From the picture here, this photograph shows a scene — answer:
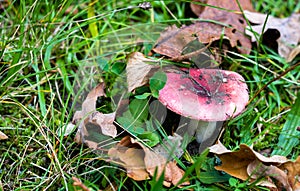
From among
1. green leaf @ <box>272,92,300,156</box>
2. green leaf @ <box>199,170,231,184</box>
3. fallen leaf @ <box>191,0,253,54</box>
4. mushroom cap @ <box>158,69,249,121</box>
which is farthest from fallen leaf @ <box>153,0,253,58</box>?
green leaf @ <box>199,170,231,184</box>

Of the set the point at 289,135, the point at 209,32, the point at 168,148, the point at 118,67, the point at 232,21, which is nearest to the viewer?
the point at 168,148

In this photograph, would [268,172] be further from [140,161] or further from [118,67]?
[118,67]

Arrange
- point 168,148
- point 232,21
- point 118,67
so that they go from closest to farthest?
point 168,148
point 118,67
point 232,21

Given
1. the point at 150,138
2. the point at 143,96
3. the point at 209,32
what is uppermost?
the point at 209,32

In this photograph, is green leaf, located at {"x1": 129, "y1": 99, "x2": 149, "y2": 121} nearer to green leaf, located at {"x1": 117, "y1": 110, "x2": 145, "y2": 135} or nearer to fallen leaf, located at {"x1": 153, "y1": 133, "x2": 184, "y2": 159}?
green leaf, located at {"x1": 117, "y1": 110, "x2": 145, "y2": 135}

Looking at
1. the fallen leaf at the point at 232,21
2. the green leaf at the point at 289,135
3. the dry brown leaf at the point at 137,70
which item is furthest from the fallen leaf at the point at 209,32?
the green leaf at the point at 289,135

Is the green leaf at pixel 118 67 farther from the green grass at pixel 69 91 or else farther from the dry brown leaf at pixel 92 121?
the dry brown leaf at pixel 92 121

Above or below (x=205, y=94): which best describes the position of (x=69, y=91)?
below

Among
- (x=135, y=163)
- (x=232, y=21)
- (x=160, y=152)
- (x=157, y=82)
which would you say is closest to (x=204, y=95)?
(x=157, y=82)
